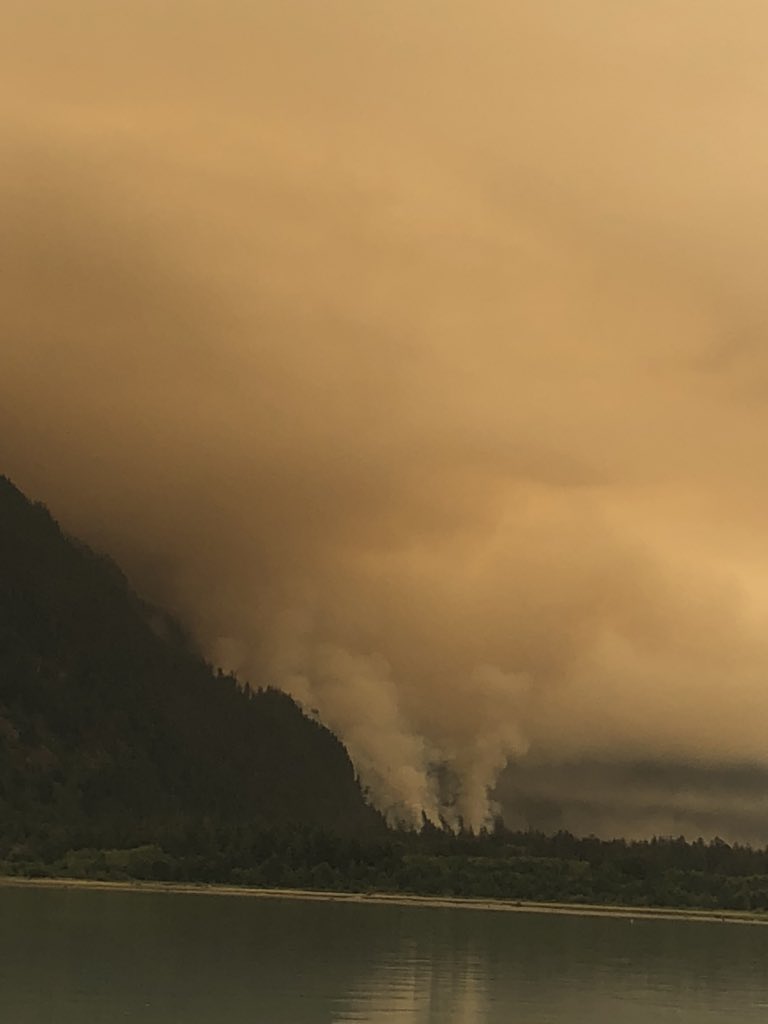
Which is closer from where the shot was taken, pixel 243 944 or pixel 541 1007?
pixel 541 1007

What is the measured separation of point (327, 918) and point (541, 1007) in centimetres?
7885

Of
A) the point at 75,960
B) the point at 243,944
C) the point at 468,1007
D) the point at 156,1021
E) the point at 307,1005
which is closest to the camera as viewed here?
the point at 156,1021

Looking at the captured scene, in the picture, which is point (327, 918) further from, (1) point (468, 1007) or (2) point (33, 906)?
(1) point (468, 1007)

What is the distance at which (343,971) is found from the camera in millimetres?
86438

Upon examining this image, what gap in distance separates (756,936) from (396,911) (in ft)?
123

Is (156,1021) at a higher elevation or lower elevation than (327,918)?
lower

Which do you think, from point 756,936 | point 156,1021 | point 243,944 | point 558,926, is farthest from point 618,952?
point 156,1021

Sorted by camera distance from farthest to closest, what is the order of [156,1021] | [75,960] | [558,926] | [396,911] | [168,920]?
[396,911] → [558,926] → [168,920] → [75,960] → [156,1021]

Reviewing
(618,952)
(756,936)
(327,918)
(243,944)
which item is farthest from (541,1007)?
(756,936)

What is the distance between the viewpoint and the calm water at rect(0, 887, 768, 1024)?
67.9 meters

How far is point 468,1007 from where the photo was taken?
73750mm

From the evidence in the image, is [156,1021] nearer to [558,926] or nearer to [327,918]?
[327,918]

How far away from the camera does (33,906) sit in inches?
5827

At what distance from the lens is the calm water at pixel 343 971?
2672 inches
